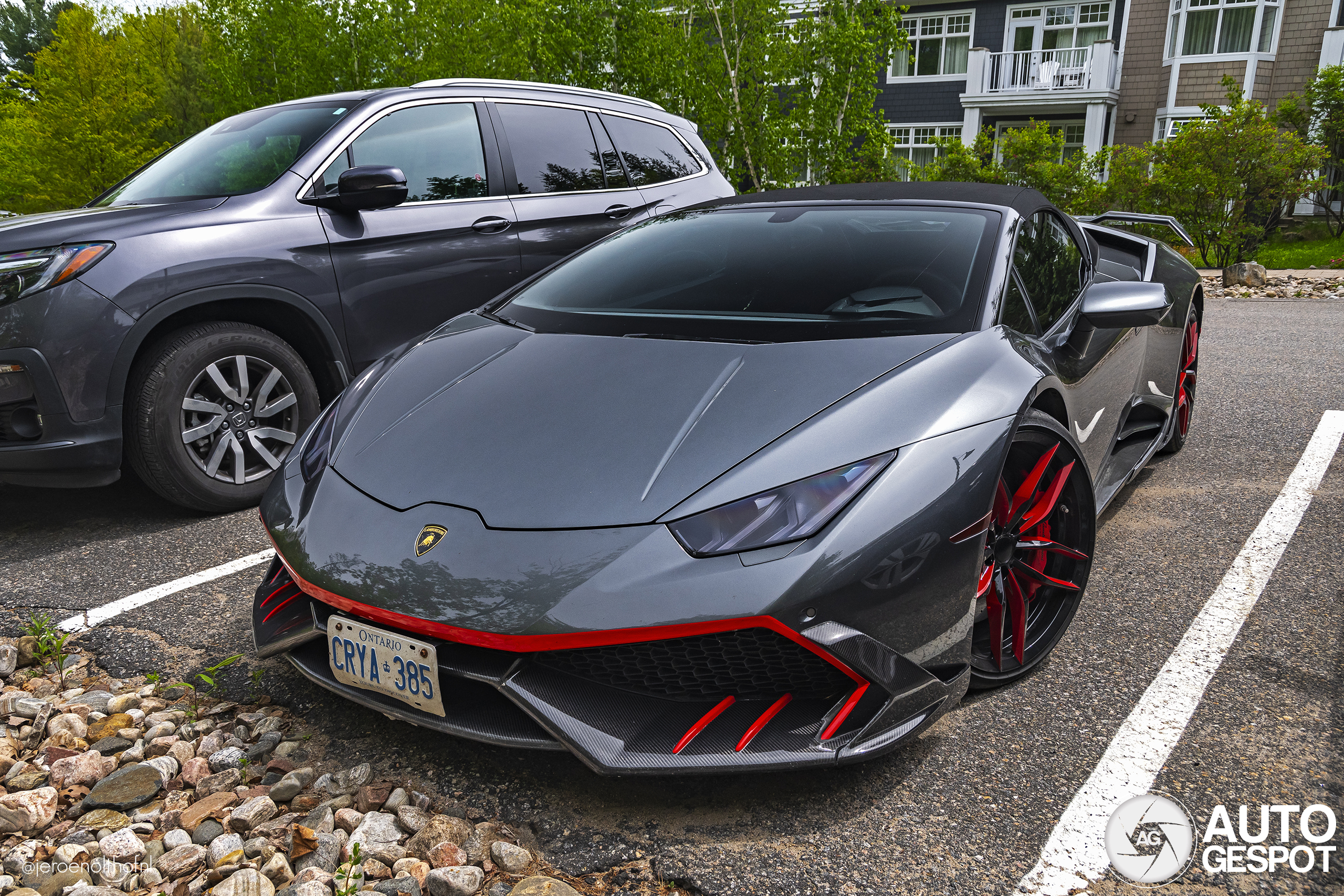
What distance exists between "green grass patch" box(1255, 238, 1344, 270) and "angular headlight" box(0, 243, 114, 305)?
15.7 meters

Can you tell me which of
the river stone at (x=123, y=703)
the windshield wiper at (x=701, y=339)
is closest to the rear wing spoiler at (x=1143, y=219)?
the windshield wiper at (x=701, y=339)

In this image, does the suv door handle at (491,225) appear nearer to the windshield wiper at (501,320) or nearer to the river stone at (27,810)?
the windshield wiper at (501,320)

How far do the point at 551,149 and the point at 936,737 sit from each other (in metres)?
3.71

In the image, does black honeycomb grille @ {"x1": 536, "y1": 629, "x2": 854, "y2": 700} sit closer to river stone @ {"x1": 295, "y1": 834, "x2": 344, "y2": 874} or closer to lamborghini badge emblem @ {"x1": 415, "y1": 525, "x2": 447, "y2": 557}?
lamborghini badge emblem @ {"x1": 415, "y1": 525, "x2": 447, "y2": 557}

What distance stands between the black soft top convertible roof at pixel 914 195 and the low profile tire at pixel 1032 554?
100 cm

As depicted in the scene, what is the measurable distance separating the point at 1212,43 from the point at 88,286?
24.2m

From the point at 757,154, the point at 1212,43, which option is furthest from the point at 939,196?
the point at 1212,43

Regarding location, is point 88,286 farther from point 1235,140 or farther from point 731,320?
point 1235,140

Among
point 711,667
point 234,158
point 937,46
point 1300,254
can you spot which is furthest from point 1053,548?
point 937,46

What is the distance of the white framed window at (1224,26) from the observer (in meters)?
20.4

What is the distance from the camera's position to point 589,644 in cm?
179

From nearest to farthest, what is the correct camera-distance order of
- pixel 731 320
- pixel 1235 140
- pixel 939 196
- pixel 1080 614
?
pixel 731 320, pixel 1080 614, pixel 939 196, pixel 1235 140

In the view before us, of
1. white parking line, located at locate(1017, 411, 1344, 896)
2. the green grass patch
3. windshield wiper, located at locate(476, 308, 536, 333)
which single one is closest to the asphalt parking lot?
white parking line, located at locate(1017, 411, 1344, 896)

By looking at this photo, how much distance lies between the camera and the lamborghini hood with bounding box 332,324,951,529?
6.53 feet
